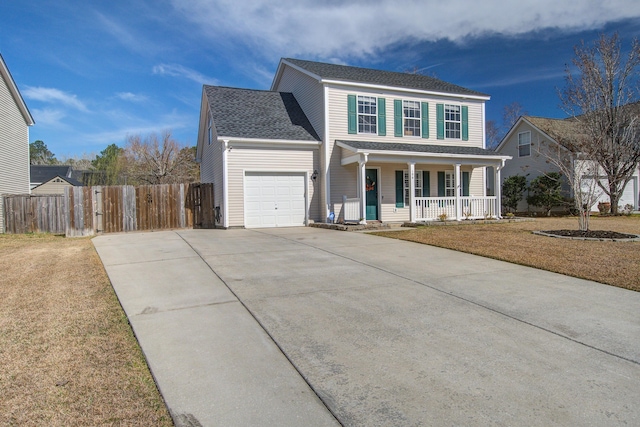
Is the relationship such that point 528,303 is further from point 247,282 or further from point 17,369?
point 17,369

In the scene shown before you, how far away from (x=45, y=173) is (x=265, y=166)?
3699 cm

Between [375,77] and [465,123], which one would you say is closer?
[375,77]

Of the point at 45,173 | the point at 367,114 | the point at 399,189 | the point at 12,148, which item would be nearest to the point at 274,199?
the point at 367,114

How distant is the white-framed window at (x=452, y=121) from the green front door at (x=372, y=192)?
420 cm

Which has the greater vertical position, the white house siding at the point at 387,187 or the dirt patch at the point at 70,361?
the white house siding at the point at 387,187

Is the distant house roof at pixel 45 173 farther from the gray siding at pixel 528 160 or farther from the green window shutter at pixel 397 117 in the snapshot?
the gray siding at pixel 528 160

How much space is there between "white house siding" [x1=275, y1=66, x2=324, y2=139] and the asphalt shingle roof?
1693mm

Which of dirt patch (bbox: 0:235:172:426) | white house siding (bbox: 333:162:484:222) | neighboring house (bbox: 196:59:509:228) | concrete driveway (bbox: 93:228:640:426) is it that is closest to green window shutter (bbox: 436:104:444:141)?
neighboring house (bbox: 196:59:509:228)

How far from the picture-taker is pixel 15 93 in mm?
18609

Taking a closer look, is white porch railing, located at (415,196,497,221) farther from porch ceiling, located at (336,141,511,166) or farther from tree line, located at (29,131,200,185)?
tree line, located at (29,131,200,185)

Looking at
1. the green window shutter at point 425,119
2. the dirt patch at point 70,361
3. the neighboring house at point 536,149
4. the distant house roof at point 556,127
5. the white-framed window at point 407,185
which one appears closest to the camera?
the dirt patch at point 70,361

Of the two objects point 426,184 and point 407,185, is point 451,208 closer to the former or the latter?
point 426,184

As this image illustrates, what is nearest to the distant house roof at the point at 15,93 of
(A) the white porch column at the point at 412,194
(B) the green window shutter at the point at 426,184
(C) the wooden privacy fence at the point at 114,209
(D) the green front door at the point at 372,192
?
(C) the wooden privacy fence at the point at 114,209

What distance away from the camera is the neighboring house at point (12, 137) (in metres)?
17.4
